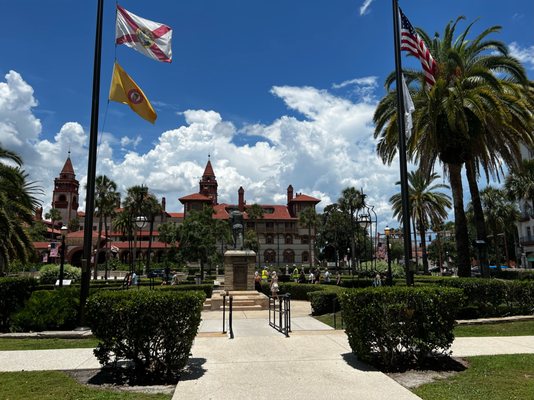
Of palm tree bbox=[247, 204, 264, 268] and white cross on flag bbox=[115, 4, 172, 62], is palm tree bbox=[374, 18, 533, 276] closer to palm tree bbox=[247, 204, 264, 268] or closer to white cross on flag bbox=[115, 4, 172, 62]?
white cross on flag bbox=[115, 4, 172, 62]

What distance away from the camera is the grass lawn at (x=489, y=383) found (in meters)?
5.77

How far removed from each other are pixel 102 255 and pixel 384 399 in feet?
300

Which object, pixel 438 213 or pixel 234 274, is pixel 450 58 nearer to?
pixel 234 274

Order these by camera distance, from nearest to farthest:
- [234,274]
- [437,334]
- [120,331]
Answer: [120,331]
[437,334]
[234,274]

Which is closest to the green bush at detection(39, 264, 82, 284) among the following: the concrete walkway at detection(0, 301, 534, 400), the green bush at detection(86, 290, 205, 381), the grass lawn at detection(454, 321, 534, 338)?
the concrete walkway at detection(0, 301, 534, 400)

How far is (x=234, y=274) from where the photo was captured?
23.3 metres

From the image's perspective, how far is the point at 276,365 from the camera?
25.1 feet

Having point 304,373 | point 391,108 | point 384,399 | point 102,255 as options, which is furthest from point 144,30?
point 102,255

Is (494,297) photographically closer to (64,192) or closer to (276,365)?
(276,365)

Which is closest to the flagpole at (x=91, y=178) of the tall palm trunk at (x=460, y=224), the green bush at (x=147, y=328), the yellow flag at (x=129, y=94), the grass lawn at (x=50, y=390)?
the yellow flag at (x=129, y=94)

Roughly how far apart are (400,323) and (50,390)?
5574 millimetres

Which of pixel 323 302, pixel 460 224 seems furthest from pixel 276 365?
pixel 460 224

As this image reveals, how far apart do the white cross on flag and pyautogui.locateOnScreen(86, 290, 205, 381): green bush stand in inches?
302

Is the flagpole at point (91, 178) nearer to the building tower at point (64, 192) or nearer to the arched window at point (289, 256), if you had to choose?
the arched window at point (289, 256)
